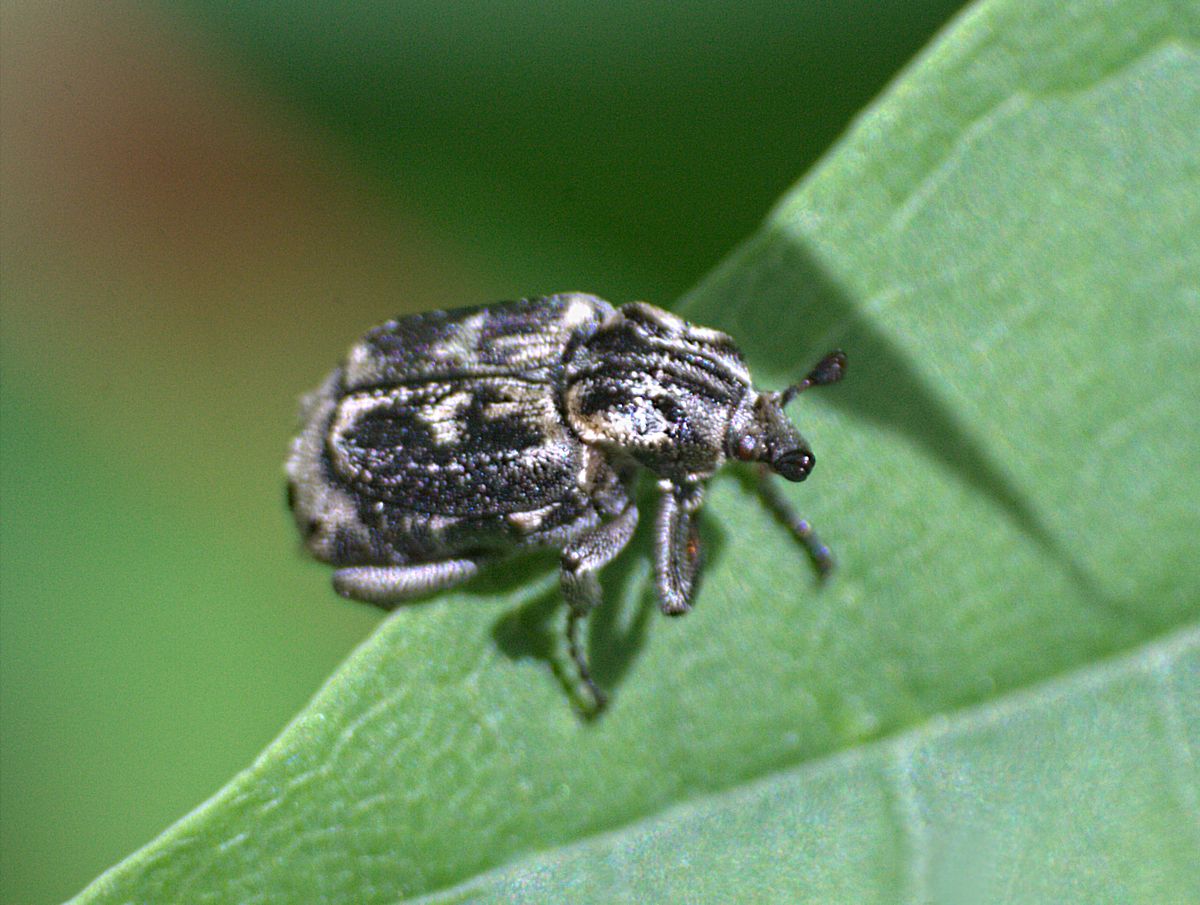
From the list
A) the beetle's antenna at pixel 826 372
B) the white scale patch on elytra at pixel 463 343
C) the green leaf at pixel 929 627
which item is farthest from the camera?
the white scale patch on elytra at pixel 463 343

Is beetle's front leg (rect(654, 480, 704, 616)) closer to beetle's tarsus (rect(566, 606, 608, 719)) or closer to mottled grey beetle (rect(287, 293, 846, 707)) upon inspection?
mottled grey beetle (rect(287, 293, 846, 707))

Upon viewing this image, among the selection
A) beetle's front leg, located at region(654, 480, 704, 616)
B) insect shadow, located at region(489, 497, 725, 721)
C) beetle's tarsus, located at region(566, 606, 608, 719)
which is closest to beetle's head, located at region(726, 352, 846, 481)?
beetle's front leg, located at region(654, 480, 704, 616)

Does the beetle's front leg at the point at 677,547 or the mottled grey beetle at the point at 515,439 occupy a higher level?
the mottled grey beetle at the point at 515,439

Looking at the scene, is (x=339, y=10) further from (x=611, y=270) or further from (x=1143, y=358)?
(x=1143, y=358)

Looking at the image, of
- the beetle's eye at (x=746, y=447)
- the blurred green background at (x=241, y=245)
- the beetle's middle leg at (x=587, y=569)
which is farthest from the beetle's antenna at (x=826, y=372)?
the blurred green background at (x=241, y=245)

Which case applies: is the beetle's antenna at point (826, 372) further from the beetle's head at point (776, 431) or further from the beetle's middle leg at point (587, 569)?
the beetle's middle leg at point (587, 569)

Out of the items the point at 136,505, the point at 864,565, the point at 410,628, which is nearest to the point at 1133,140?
the point at 864,565
